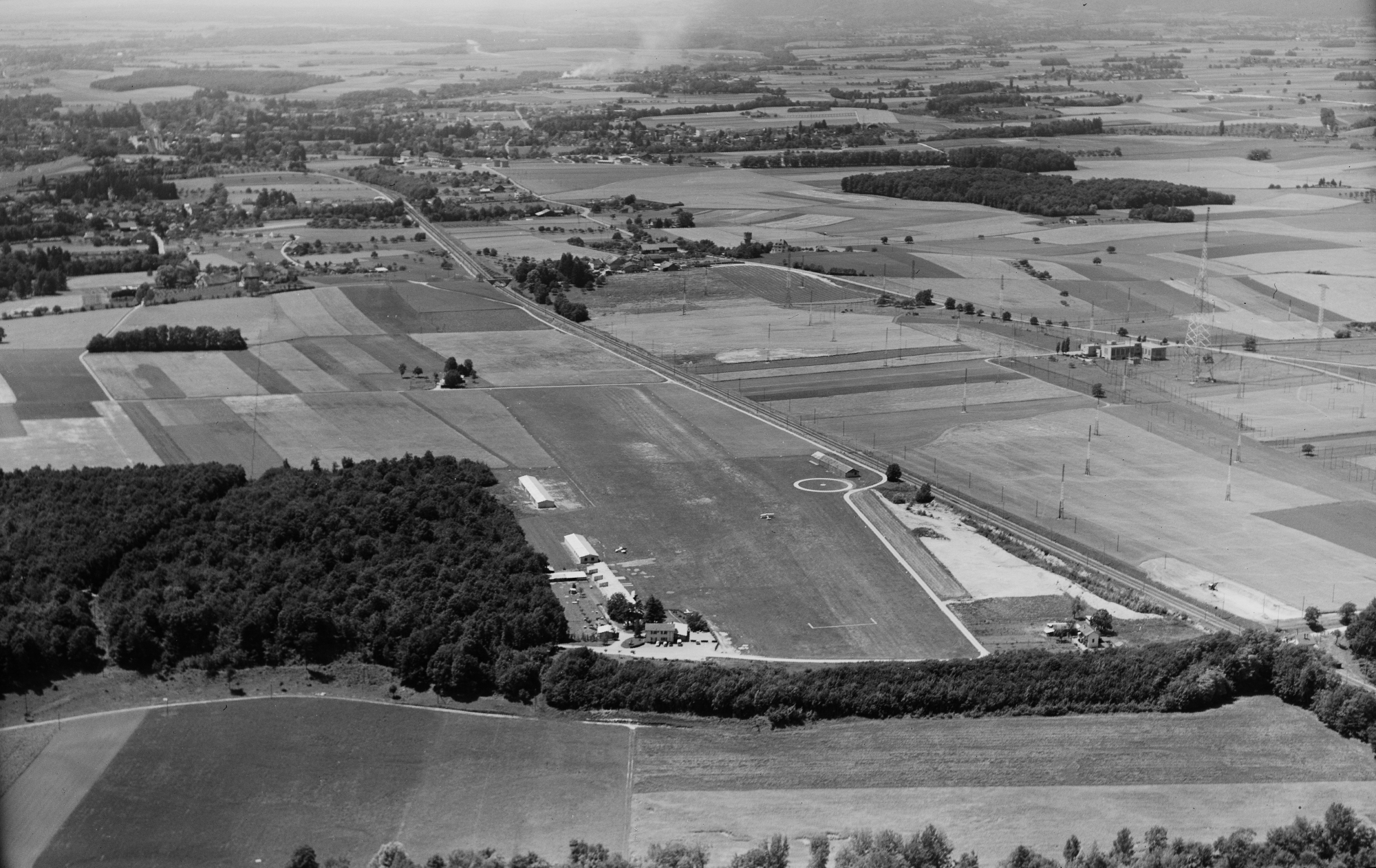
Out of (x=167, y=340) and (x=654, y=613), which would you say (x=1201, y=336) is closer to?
(x=654, y=613)

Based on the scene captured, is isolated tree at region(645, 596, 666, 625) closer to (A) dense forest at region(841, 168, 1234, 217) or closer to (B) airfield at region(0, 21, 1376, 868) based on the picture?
(B) airfield at region(0, 21, 1376, 868)

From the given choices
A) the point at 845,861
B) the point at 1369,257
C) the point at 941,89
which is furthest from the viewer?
the point at 941,89

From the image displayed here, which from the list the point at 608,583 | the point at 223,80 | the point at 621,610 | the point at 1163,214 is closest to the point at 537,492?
the point at 608,583

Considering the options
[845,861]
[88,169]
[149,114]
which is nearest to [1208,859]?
[845,861]

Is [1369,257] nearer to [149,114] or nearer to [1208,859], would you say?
[1208,859]

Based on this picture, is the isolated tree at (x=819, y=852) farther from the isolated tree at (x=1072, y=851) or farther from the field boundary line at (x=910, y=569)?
the field boundary line at (x=910, y=569)

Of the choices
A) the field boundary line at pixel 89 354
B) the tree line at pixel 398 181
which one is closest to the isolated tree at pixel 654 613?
the field boundary line at pixel 89 354
